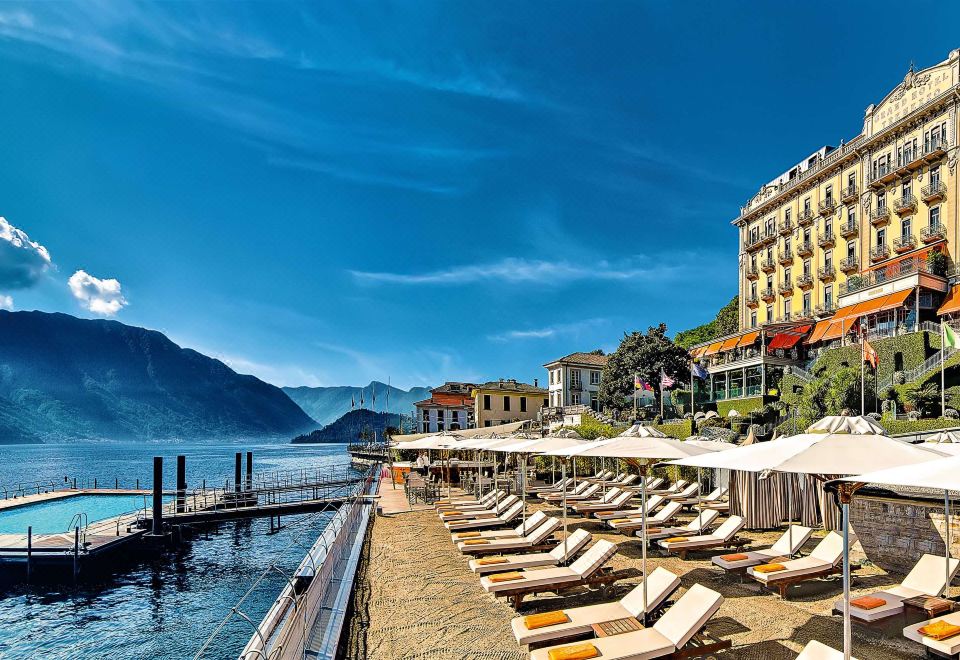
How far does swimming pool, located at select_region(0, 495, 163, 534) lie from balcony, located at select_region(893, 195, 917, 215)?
4691cm

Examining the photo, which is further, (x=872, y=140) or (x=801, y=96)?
(x=872, y=140)

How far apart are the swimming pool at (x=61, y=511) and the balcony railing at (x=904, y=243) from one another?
151 ft

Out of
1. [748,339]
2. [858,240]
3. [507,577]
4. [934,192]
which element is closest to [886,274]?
[858,240]

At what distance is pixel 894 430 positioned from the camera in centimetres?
1798

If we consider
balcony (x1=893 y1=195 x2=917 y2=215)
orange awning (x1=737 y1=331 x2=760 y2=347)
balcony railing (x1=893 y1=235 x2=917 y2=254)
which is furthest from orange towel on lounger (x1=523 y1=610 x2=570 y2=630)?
orange awning (x1=737 y1=331 x2=760 y2=347)

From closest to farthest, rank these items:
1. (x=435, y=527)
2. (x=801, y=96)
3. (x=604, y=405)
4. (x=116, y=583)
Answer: (x=435, y=527)
(x=116, y=583)
(x=801, y=96)
(x=604, y=405)

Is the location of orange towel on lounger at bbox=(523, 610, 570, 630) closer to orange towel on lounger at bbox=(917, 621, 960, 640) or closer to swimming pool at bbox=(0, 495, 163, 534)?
orange towel on lounger at bbox=(917, 621, 960, 640)

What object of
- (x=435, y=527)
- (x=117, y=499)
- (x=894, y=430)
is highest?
(x=894, y=430)

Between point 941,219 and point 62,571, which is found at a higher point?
point 941,219

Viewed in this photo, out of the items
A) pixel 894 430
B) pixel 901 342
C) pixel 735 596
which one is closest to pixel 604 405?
pixel 901 342

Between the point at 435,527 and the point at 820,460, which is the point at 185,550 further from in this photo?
the point at 820,460

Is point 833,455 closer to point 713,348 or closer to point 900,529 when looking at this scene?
point 900,529

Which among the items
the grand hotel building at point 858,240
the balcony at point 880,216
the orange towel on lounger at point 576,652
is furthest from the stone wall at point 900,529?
the balcony at point 880,216

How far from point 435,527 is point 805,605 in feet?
29.3
